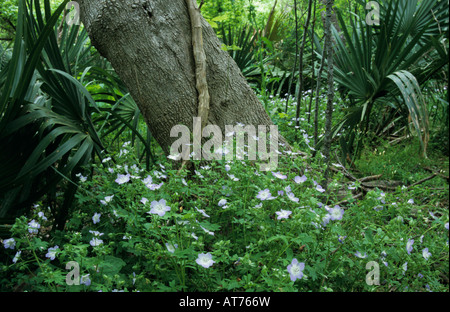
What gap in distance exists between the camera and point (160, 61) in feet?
6.86

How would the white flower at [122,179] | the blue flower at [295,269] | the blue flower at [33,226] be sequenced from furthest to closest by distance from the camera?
the white flower at [122,179]
the blue flower at [33,226]
the blue flower at [295,269]

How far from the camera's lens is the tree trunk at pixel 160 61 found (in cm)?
207

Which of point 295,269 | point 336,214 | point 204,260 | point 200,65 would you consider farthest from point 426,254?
point 200,65

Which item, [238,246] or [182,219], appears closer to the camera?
[182,219]

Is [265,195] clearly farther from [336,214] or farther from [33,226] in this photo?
[33,226]

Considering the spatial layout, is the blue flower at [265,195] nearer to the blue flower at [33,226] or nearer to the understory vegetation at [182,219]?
the understory vegetation at [182,219]

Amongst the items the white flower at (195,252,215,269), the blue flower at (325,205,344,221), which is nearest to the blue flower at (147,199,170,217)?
the white flower at (195,252,215,269)

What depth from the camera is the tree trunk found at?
2.07 metres

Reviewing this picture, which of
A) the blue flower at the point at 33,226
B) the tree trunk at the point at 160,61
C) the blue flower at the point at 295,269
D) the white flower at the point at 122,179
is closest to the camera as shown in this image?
the blue flower at the point at 295,269

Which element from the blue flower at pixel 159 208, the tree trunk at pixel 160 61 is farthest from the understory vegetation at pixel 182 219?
the tree trunk at pixel 160 61

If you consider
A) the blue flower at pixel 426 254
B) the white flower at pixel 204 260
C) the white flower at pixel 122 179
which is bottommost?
the blue flower at pixel 426 254
